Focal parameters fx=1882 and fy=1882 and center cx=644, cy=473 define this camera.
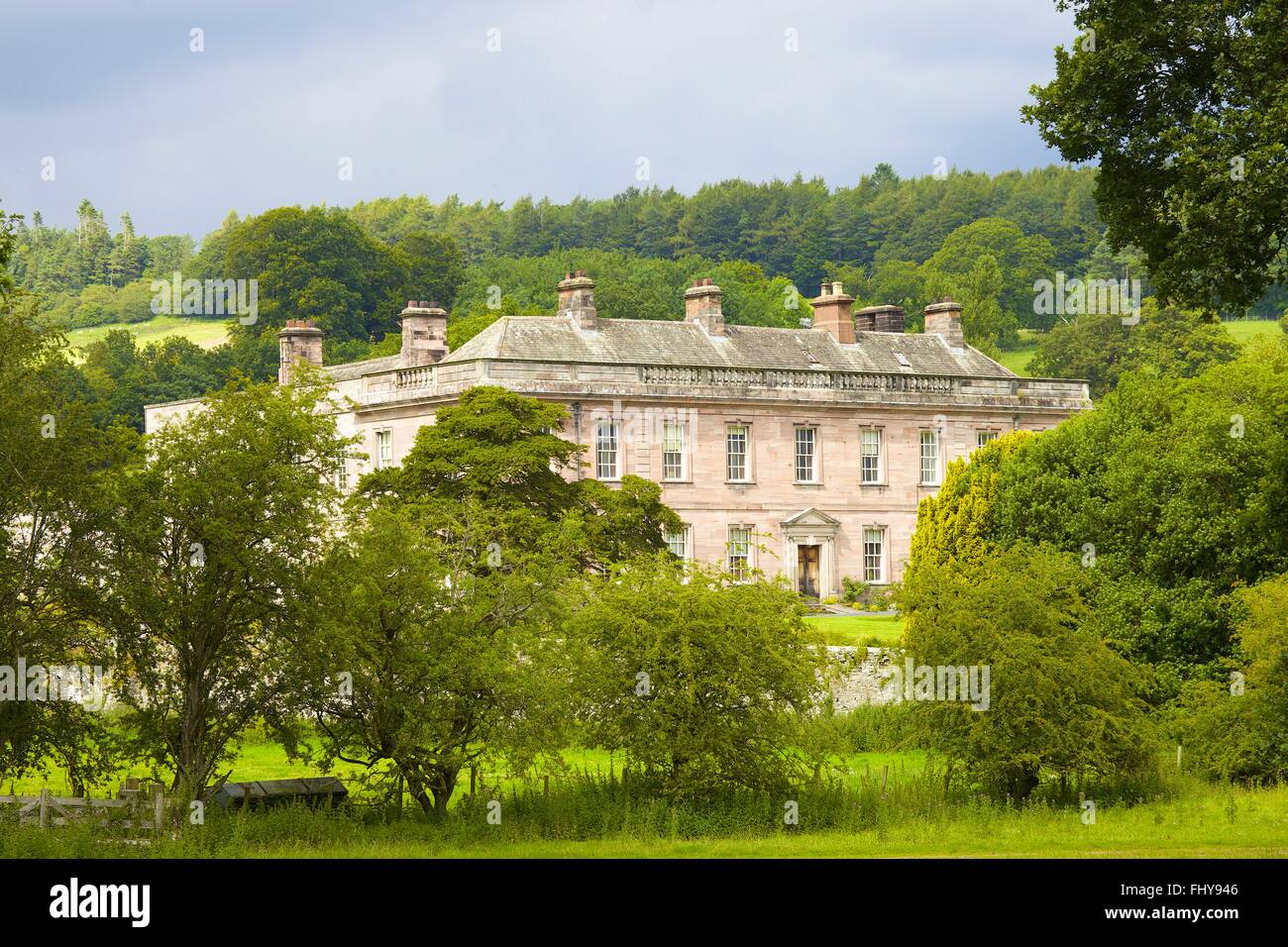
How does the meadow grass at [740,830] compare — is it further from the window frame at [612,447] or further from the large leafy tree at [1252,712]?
the window frame at [612,447]

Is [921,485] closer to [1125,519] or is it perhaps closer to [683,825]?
[1125,519]

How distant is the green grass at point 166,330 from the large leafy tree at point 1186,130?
102 meters

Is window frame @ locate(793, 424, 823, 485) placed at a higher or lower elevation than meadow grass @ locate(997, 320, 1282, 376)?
lower

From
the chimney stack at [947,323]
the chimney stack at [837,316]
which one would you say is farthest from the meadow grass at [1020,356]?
the chimney stack at [837,316]

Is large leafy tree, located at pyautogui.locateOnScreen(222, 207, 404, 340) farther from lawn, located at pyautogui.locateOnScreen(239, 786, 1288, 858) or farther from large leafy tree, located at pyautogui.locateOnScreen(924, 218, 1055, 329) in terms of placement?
lawn, located at pyautogui.locateOnScreen(239, 786, 1288, 858)

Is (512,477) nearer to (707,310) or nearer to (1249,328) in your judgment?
(707,310)

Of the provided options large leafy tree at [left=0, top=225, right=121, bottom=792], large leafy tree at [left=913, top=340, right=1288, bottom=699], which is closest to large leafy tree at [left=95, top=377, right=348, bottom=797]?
large leafy tree at [left=0, top=225, right=121, bottom=792]

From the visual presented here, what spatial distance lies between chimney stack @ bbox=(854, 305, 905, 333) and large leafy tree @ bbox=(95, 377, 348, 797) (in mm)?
42311

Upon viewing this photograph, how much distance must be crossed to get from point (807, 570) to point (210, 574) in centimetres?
3319

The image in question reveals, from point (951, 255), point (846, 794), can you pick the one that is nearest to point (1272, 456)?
point (846, 794)

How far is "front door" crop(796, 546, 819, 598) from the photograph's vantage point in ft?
186

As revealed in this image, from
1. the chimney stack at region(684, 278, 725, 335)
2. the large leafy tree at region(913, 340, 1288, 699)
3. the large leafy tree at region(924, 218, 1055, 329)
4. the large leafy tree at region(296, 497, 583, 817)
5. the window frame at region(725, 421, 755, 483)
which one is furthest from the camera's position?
the large leafy tree at region(924, 218, 1055, 329)

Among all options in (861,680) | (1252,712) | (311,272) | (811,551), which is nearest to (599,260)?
(311,272)
